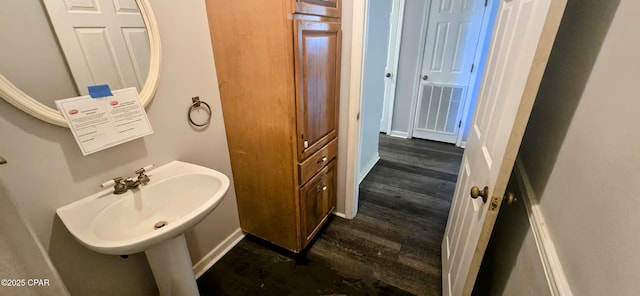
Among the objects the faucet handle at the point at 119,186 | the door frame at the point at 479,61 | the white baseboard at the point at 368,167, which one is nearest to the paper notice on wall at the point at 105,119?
the faucet handle at the point at 119,186

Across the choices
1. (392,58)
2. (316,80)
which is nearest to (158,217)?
(316,80)

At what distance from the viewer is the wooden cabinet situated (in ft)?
4.06

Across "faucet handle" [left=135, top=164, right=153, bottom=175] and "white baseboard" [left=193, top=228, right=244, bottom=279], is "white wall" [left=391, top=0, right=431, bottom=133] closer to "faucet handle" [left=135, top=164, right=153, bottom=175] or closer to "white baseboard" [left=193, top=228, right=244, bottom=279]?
"white baseboard" [left=193, top=228, right=244, bottom=279]

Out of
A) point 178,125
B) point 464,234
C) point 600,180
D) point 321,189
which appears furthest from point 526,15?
point 178,125

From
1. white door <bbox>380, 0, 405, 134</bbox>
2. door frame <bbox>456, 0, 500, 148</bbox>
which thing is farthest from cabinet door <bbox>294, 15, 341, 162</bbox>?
white door <bbox>380, 0, 405, 134</bbox>

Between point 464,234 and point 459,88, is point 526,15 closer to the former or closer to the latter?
point 464,234

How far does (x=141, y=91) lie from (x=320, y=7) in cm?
96

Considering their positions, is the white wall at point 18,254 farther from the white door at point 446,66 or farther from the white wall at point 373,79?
the white door at point 446,66

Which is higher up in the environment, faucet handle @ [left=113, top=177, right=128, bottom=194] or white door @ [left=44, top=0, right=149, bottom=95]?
white door @ [left=44, top=0, right=149, bottom=95]

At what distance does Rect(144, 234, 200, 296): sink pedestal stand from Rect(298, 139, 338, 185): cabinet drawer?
68cm

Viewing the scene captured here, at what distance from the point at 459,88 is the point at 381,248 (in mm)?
2491

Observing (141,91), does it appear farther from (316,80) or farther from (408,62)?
(408,62)

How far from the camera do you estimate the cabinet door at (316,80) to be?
1292mm

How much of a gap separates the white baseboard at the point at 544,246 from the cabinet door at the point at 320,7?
118 centimetres
